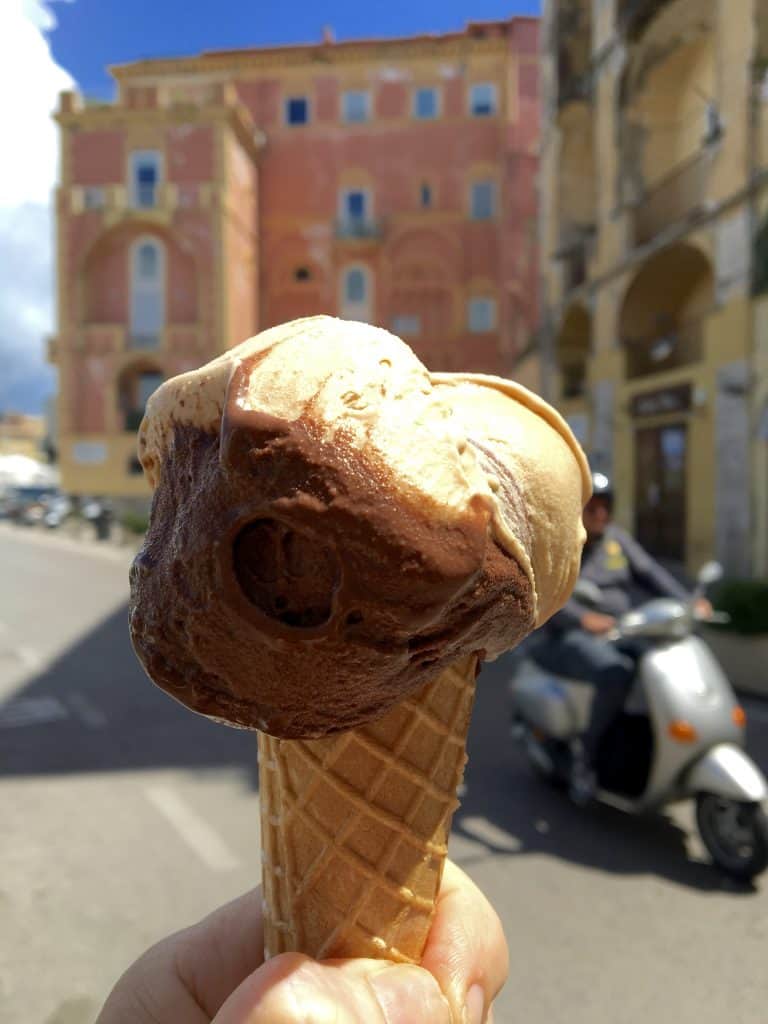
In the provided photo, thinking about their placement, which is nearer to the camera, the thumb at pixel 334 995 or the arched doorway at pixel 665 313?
the thumb at pixel 334 995

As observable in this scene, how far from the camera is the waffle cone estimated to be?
1.25 m

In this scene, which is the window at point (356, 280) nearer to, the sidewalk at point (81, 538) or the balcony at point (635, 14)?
the sidewalk at point (81, 538)

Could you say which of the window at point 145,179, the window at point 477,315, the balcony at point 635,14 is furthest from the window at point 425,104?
the balcony at point 635,14

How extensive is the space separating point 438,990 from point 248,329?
2772 centimetres

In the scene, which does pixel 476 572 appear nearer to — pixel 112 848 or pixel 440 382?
pixel 440 382

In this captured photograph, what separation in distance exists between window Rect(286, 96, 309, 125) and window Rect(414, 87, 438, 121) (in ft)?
13.1

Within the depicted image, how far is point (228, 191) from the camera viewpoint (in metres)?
25.4

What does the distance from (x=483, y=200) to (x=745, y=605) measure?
79.9 feet

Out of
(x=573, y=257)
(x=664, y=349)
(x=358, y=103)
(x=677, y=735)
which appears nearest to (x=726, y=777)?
(x=677, y=735)

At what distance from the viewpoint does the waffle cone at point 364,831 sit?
4.10 ft

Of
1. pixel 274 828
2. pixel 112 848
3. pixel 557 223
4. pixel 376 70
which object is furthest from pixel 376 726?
pixel 376 70

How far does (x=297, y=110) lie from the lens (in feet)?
93.2

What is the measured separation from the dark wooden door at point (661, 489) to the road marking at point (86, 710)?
9.28 m

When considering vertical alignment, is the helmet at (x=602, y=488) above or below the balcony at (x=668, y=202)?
below
